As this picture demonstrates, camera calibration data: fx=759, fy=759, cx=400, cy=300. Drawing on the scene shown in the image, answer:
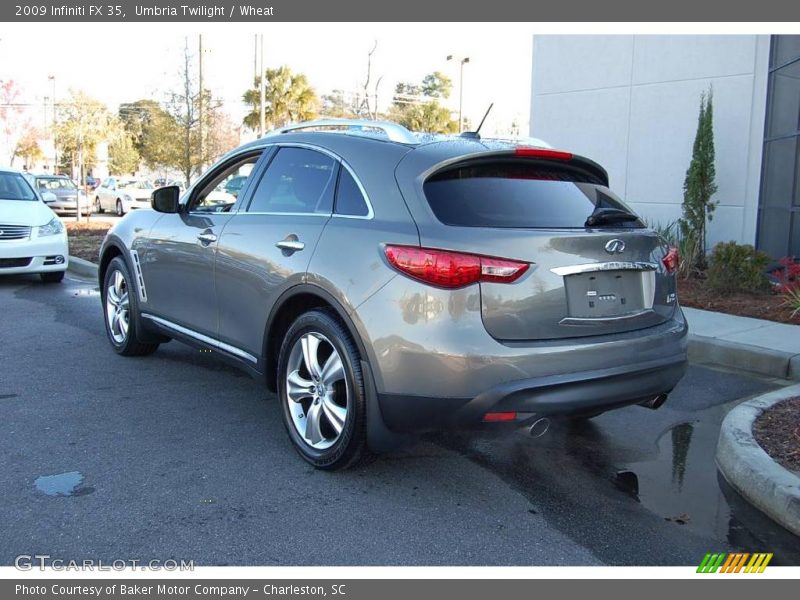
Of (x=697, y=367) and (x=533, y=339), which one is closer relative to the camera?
(x=533, y=339)

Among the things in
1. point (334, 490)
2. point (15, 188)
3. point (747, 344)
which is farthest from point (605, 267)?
point (15, 188)

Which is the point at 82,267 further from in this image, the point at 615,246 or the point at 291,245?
the point at 615,246

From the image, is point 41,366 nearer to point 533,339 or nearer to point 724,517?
point 533,339

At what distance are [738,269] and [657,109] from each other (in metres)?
3.97

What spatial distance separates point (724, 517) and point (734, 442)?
2.10 feet

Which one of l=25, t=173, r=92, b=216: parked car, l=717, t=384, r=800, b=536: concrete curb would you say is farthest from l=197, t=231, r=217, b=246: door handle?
l=25, t=173, r=92, b=216: parked car

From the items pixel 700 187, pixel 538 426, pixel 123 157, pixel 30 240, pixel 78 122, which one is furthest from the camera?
pixel 123 157

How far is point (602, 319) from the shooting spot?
363cm

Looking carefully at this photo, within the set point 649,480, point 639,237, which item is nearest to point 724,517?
point 649,480

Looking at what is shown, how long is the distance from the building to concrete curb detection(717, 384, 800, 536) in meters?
6.29

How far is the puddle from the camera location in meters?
3.70

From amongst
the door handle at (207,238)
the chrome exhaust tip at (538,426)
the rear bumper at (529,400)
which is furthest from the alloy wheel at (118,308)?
the chrome exhaust tip at (538,426)

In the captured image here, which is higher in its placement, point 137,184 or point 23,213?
point 137,184

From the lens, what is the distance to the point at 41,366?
609 cm
